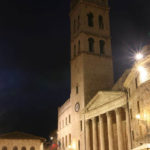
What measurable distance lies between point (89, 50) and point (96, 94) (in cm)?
1151

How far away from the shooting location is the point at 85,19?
2111 inches

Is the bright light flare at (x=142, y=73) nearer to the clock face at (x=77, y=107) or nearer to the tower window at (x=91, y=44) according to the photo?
the clock face at (x=77, y=107)

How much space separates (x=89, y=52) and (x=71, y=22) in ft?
31.8

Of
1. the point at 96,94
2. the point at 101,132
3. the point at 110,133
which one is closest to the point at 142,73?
the point at 110,133

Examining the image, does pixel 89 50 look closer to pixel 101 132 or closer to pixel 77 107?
pixel 77 107

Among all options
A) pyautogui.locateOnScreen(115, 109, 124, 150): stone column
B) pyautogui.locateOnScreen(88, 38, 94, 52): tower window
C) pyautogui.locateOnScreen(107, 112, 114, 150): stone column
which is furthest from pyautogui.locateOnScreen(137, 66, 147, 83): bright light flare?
pyautogui.locateOnScreen(88, 38, 94, 52): tower window

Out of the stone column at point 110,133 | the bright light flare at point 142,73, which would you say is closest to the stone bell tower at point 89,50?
the stone column at point 110,133

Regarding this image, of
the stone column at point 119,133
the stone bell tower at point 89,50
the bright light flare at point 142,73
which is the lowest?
the stone column at point 119,133

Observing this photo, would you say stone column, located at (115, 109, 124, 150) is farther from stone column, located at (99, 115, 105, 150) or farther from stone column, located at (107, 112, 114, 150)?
stone column, located at (99, 115, 105, 150)

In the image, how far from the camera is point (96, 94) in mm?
43406

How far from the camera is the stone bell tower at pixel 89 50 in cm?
4975

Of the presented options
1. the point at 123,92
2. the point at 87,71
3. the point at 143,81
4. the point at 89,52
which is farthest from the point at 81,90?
the point at 143,81

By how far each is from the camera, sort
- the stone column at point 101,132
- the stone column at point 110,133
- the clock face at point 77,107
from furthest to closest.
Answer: the clock face at point 77,107 → the stone column at point 101,132 → the stone column at point 110,133

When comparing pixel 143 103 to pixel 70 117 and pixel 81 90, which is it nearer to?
pixel 81 90
